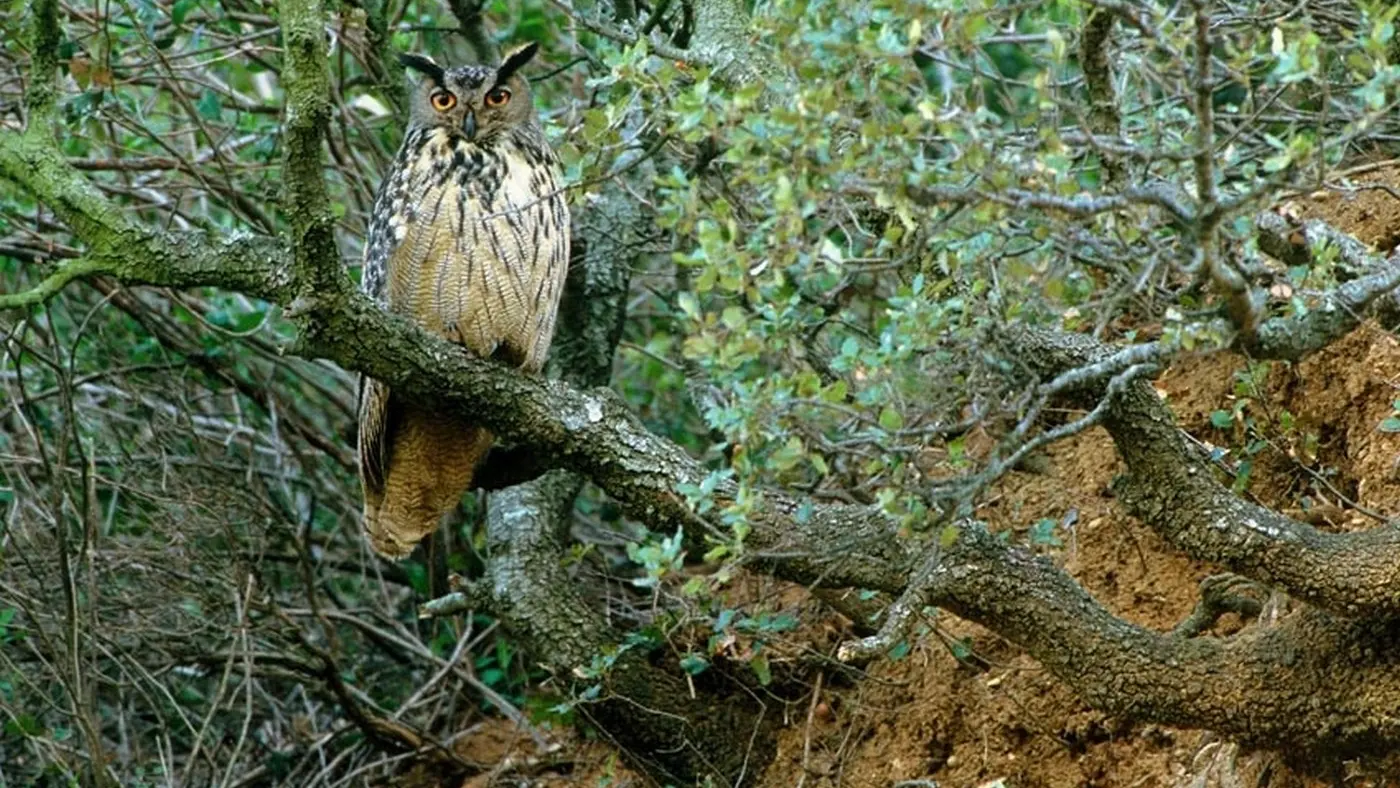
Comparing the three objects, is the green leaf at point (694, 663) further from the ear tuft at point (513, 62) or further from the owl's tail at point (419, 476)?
the ear tuft at point (513, 62)

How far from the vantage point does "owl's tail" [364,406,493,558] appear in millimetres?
4402

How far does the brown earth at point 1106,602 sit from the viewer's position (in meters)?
3.84

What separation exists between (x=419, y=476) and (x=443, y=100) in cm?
91

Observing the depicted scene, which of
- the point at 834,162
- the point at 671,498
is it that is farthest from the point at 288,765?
the point at 834,162

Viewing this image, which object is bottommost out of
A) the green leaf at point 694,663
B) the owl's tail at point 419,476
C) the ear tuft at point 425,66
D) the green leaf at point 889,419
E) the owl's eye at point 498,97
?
the green leaf at point 694,663

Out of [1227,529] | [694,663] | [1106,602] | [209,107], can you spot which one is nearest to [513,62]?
[209,107]

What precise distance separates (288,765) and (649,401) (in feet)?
5.24

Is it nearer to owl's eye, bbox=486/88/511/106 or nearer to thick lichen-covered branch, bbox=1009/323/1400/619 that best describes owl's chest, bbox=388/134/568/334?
owl's eye, bbox=486/88/511/106

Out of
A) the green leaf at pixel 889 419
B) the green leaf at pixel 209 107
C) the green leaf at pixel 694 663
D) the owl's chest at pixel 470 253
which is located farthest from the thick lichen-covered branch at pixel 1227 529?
the green leaf at pixel 209 107

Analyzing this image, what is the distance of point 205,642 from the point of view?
5.40 m

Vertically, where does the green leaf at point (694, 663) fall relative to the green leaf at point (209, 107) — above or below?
below

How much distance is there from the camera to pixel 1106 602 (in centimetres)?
413

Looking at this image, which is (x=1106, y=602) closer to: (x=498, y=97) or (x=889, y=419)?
(x=889, y=419)

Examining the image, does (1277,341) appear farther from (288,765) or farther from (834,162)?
(288,765)
